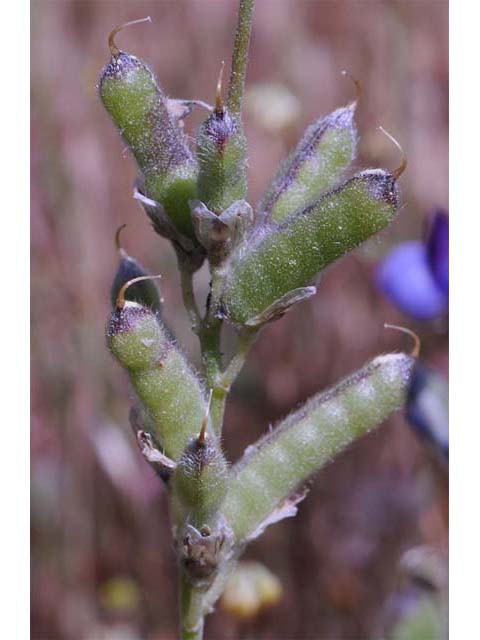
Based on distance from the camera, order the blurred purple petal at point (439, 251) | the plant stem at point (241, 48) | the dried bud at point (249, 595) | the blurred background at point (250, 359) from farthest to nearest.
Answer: the blurred background at point (250, 359), the dried bud at point (249, 595), the blurred purple petal at point (439, 251), the plant stem at point (241, 48)

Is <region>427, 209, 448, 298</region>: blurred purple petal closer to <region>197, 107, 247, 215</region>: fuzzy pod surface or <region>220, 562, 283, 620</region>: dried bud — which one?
<region>220, 562, 283, 620</region>: dried bud

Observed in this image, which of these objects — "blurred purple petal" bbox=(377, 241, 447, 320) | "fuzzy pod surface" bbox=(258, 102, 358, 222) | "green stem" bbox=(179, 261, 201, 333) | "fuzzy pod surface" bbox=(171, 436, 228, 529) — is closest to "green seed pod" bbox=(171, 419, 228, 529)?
"fuzzy pod surface" bbox=(171, 436, 228, 529)

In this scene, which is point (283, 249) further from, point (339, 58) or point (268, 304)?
point (339, 58)

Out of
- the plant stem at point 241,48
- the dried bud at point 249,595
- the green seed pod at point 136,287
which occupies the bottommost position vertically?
the dried bud at point 249,595

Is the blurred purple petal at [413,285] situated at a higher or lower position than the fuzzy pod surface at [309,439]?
lower

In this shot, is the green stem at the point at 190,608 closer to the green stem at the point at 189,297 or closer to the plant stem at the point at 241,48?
the green stem at the point at 189,297

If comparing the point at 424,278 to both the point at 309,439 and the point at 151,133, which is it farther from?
the point at 151,133

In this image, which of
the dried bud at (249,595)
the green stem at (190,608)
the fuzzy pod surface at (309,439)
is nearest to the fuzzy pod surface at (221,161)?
the fuzzy pod surface at (309,439)
